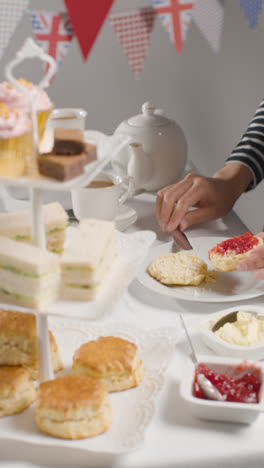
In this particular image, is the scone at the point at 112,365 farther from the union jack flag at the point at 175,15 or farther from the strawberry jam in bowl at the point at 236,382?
the union jack flag at the point at 175,15

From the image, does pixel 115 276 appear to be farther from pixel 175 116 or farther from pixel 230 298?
pixel 175 116

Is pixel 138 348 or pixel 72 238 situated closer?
pixel 72 238

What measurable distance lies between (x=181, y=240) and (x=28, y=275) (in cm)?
75

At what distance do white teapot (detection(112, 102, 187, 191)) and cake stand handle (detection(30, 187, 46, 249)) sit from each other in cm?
98

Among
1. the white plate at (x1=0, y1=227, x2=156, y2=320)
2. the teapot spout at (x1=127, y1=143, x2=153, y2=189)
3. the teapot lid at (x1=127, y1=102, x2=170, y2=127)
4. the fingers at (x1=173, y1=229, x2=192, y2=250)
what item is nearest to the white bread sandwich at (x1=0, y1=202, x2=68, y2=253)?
the white plate at (x1=0, y1=227, x2=156, y2=320)

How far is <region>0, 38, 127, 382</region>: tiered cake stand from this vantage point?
2.37 ft

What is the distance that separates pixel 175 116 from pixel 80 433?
9.30ft

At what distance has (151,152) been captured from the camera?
183 centimetres

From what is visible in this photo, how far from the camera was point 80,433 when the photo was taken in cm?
80

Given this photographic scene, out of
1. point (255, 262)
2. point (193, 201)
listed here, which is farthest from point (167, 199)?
point (255, 262)

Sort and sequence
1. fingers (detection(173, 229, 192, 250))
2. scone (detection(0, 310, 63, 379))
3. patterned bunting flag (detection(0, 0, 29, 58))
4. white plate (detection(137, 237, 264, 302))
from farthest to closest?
patterned bunting flag (detection(0, 0, 29, 58)) < fingers (detection(173, 229, 192, 250)) < white plate (detection(137, 237, 264, 302)) < scone (detection(0, 310, 63, 379))

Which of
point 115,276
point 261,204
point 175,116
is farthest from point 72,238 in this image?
point 175,116

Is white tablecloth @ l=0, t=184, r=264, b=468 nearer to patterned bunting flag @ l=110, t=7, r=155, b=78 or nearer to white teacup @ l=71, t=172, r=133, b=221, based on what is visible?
white teacup @ l=71, t=172, r=133, b=221

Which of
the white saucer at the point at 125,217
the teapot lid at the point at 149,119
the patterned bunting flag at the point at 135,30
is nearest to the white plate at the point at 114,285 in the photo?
the white saucer at the point at 125,217
